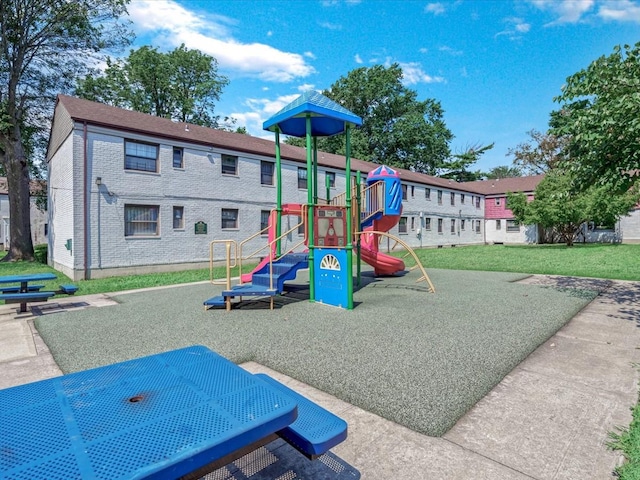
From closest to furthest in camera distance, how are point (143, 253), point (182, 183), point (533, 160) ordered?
point (143, 253) < point (182, 183) < point (533, 160)

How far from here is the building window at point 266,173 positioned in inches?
768

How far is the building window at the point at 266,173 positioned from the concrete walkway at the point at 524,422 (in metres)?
15.1

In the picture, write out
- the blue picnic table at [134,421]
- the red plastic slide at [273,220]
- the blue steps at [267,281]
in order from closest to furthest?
the blue picnic table at [134,421]
the blue steps at [267,281]
the red plastic slide at [273,220]

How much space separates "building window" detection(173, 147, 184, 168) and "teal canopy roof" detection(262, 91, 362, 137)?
8835 mm

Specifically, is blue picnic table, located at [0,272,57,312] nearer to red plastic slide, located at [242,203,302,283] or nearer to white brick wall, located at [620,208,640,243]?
red plastic slide, located at [242,203,302,283]

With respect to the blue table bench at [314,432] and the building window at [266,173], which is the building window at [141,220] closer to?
the building window at [266,173]

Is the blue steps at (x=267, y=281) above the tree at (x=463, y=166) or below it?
below

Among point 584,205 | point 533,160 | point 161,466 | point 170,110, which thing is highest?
point 170,110

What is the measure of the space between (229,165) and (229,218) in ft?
9.03

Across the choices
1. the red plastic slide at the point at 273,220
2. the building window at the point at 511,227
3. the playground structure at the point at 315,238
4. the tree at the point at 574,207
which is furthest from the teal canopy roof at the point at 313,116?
the building window at the point at 511,227

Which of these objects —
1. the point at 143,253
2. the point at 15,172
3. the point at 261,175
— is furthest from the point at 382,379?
the point at 15,172

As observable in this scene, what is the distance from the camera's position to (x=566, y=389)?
3.65 metres

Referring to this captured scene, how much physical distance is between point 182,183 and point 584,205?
28045mm

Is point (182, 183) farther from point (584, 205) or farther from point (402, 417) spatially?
point (584, 205)
